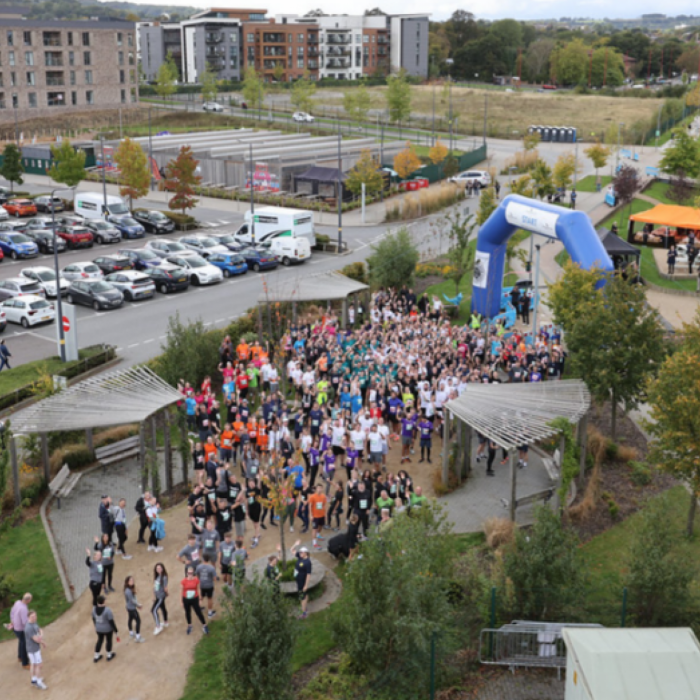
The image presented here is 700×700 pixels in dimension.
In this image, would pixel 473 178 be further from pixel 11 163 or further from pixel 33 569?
pixel 33 569

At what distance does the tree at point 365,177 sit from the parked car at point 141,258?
18.2 m

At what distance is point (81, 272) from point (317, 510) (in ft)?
78.3

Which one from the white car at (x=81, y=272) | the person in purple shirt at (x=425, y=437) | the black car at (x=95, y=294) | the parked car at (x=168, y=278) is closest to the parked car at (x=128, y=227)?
the white car at (x=81, y=272)

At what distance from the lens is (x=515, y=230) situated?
104 feet

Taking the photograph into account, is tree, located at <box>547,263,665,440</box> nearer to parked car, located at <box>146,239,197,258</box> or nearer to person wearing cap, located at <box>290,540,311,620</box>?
person wearing cap, located at <box>290,540,311,620</box>

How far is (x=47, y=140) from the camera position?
81.4 metres

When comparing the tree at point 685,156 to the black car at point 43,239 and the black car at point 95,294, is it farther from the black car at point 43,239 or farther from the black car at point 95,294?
the black car at point 95,294

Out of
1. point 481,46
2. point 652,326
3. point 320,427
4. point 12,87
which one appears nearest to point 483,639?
point 320,427

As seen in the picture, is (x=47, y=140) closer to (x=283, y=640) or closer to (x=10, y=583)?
(x=10, y=583)

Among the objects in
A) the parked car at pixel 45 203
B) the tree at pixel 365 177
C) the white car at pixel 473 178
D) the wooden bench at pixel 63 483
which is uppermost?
the tree at pixel 365 177

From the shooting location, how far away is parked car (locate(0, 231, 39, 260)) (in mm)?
43406

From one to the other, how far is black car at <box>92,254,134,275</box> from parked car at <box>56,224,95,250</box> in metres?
6.54

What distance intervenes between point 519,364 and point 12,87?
81597 millimetres

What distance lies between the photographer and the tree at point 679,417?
16.8 metres
